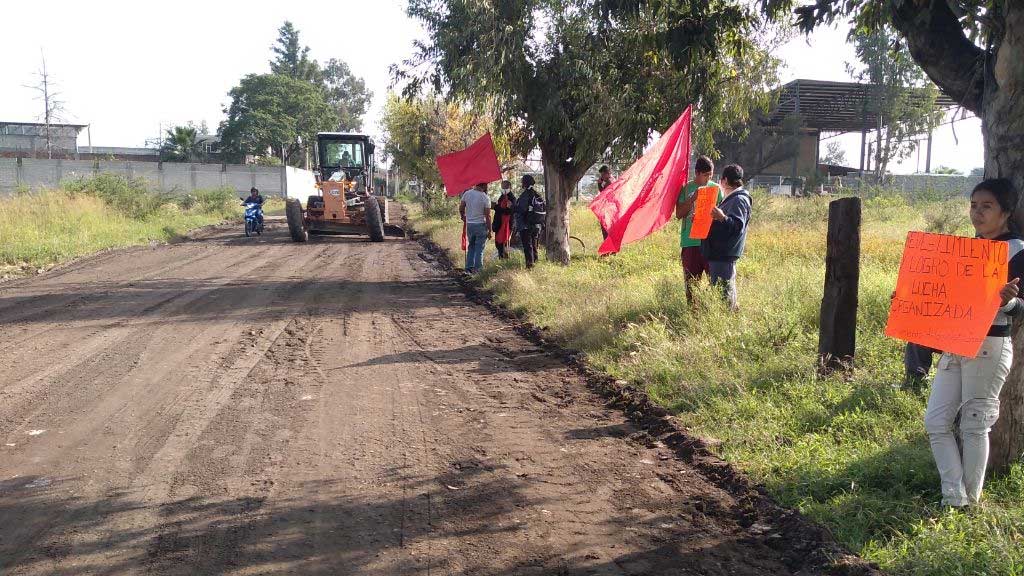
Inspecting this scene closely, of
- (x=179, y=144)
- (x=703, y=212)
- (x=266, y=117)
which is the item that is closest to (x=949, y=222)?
(x=703, y=212)

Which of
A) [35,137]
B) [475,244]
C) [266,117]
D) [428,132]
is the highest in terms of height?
[266,117]

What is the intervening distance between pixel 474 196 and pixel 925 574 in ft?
37.2

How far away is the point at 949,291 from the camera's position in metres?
3.89

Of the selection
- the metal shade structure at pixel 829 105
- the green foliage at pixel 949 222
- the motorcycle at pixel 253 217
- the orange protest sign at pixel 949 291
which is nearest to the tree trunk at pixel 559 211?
the green foliage at pixel 949 222

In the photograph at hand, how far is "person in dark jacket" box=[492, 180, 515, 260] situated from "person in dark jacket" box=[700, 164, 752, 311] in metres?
6.32

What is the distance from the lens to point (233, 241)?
2308 cm

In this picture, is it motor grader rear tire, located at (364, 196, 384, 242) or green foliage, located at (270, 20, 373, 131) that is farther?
green foliage, located at (270, 20, 373, 131)

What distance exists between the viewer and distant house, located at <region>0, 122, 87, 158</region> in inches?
2731

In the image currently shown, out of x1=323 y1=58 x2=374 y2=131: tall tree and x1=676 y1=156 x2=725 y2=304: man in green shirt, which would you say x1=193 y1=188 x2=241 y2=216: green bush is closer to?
x1=676 y1=156 x2=725 y2=304: man in green shirt

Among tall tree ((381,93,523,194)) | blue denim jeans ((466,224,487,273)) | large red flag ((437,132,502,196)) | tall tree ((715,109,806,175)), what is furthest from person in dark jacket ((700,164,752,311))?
tall tree ((715,109,806,175))

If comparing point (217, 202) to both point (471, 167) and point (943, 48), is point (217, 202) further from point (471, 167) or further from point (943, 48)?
point (943, 48)

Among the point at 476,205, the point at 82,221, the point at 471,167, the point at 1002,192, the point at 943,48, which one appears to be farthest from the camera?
the point at 82,221

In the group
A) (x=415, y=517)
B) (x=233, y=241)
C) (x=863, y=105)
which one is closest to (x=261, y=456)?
(x=415, y=517)

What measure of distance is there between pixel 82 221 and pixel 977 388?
22.5 meters
